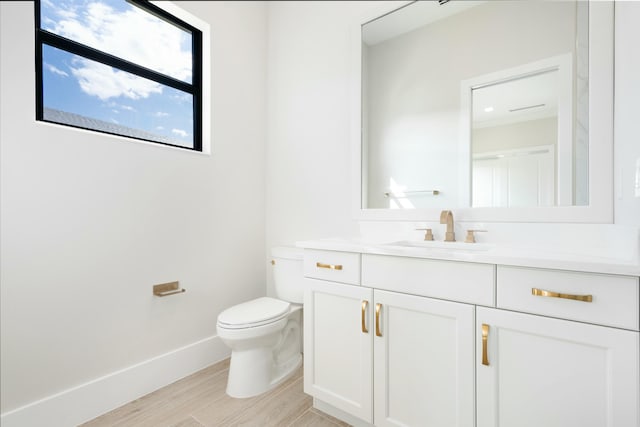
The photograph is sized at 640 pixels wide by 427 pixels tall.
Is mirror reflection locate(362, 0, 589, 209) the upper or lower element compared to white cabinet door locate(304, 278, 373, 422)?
upper

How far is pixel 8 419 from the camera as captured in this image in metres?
1.23

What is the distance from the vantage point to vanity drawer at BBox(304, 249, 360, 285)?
1342 mm

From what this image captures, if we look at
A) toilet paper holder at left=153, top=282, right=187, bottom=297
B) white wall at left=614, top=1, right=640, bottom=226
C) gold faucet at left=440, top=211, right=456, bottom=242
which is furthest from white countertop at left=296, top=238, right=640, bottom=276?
toilet paper holder at left=153, top=282, right=187, bottom=297

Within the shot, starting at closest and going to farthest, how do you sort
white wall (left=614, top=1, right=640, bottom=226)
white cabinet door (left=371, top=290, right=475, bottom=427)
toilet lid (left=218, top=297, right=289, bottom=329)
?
white wall (left=614, top=1, right=640, bottom=226) < white cabinet door (left=371, top=290, right=475, bottom=427) < toilet lid (left=218, top=297, right=289, bottom=329)

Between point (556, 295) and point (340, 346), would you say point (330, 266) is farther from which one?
point (556, 295)

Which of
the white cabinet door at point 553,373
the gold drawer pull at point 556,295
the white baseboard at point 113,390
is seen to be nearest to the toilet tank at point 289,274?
the white baseboard at point 113,390

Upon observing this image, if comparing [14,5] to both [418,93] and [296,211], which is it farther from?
[418,93]

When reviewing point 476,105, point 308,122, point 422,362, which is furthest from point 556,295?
point 308,122

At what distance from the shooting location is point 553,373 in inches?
35.6

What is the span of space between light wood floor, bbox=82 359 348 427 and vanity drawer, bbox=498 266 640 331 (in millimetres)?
1020

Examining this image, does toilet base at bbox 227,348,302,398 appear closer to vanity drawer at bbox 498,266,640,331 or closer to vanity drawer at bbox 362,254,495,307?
vanity drawer at bbox 362,254,495,307

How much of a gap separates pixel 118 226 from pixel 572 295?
76.2 inches

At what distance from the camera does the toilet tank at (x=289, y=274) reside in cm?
195

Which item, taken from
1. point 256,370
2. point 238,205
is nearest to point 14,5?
point 238,205
